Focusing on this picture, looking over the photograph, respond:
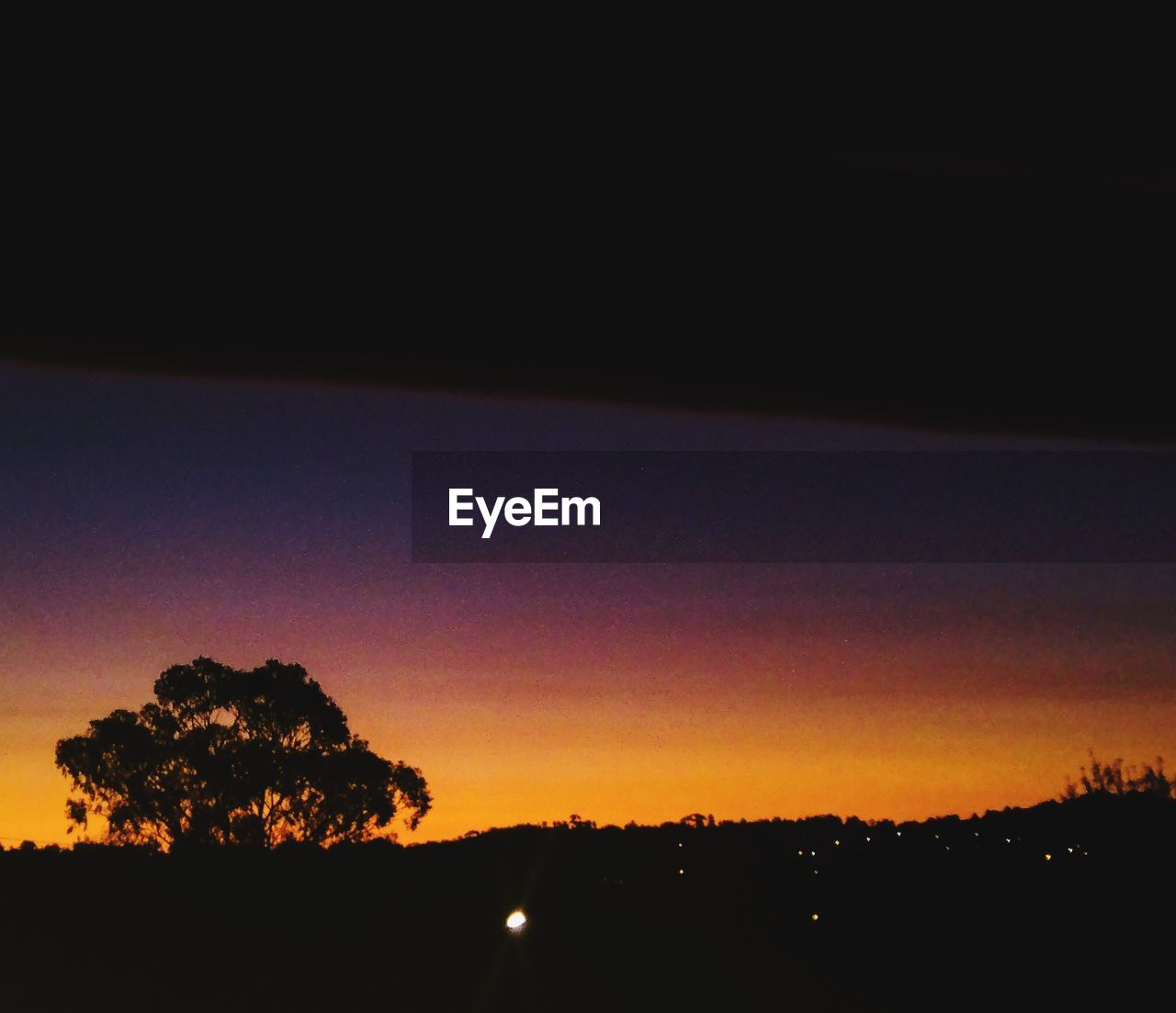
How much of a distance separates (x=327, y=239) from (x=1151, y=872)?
18413 millimetres

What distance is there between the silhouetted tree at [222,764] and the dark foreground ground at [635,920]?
8.07 m

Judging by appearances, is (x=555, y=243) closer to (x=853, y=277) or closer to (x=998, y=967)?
(x=853, y=277)

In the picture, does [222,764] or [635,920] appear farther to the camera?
[222,764]

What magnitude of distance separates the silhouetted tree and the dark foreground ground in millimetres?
8065

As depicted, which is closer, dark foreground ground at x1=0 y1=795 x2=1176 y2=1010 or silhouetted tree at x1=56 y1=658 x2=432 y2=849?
dark foreground ground at x1=0 y1=795 x2=1176 y2=1010

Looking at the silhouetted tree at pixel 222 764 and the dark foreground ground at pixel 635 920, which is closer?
the dark foreground ground at pixel 635 920

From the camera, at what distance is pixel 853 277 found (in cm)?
254

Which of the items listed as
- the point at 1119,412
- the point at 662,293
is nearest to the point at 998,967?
the point at 1119,412

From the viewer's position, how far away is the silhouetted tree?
22781 millimetres

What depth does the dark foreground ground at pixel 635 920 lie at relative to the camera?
32.3 feet

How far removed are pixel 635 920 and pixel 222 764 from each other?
11456 mm

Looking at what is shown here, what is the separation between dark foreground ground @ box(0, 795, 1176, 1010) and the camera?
9852 mm

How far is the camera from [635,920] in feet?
47.4

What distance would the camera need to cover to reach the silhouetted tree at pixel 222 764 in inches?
897
